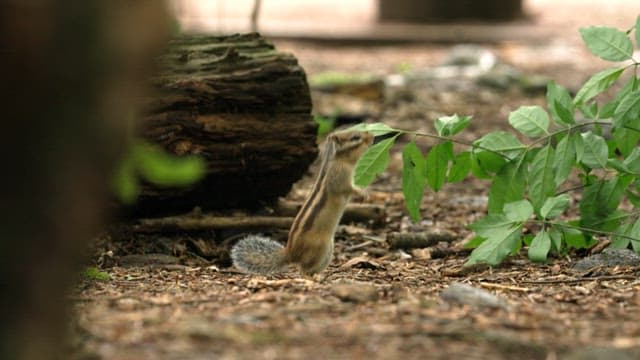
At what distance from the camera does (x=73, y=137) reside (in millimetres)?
2693

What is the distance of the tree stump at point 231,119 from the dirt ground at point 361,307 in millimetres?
278

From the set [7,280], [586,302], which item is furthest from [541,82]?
[7,280]

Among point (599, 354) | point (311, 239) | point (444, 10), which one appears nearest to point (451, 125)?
point (311, 239)

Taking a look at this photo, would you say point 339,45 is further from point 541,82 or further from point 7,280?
point 7,280

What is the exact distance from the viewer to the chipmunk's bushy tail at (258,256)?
17.9 feet

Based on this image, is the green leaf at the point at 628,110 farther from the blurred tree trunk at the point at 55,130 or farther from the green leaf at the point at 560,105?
the blurred tree trunk at the point at 55,130

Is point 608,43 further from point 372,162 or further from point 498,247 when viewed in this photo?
point 372,162

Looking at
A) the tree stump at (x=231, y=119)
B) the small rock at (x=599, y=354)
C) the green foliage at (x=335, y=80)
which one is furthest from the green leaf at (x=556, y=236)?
the green foliage at (x=335, y=80)

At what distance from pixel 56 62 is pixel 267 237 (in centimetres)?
359

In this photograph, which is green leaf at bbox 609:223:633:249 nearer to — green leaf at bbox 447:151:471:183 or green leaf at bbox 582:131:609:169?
green leaf at bbox 582:131:609:169

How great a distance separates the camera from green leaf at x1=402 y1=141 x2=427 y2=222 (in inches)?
205

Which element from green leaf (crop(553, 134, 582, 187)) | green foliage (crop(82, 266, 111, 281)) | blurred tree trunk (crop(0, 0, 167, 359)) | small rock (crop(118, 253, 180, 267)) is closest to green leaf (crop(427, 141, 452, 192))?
green leaf (crop(553, 134, 582, 187))

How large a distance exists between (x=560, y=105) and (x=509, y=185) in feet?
1.51

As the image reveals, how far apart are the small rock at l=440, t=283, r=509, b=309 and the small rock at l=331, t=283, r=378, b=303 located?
0.26 m
